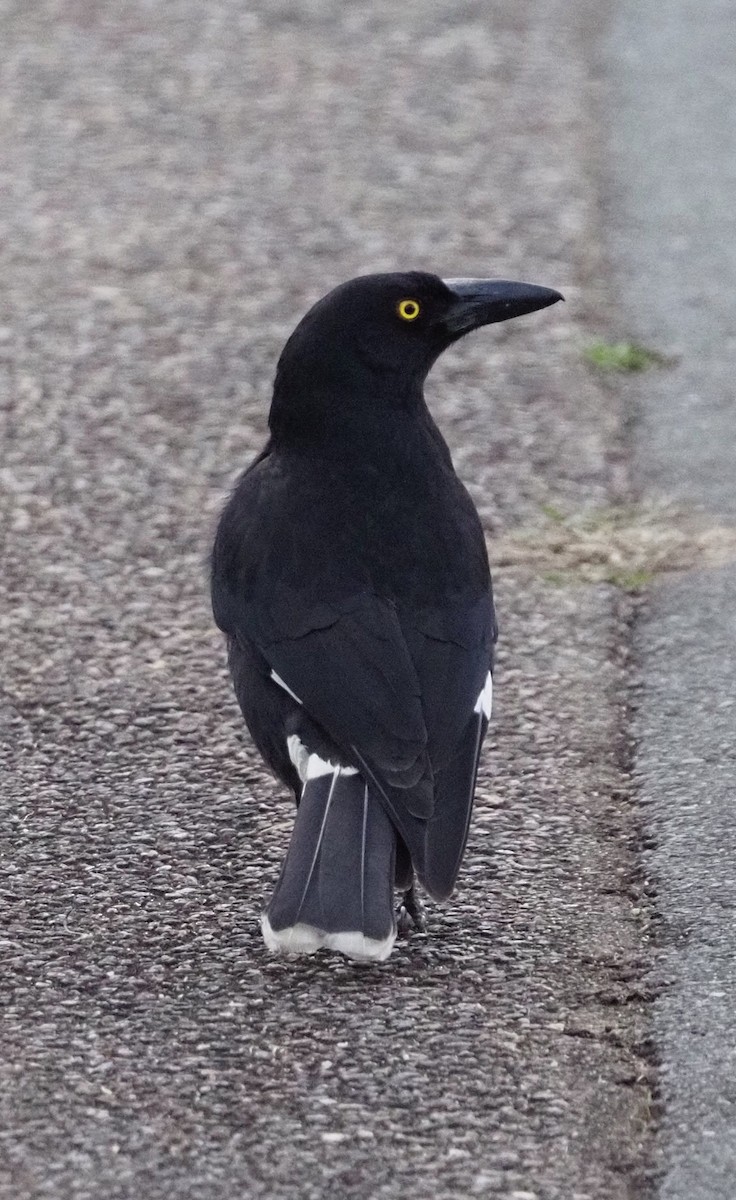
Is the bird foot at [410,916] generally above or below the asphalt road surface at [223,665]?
below

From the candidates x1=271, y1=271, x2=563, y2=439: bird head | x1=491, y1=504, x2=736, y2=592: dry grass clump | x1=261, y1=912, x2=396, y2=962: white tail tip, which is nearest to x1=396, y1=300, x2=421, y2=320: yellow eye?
x1=271, y1=271, x2=563, y2=439: bird head

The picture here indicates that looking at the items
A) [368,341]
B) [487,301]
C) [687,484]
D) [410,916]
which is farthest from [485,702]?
[687,484]

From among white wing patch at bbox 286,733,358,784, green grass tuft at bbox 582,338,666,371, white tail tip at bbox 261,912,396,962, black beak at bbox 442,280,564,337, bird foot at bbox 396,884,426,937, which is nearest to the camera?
white tail tip at bbox 261,912,396,962

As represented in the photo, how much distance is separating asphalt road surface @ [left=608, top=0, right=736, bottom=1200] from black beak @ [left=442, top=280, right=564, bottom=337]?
2.76ft

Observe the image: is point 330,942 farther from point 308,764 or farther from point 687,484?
point 687,484

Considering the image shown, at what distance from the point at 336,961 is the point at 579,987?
40 cm

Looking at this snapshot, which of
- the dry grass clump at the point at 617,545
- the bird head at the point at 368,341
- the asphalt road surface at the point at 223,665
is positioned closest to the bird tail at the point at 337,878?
the asphalt road surface at the point at 223,665

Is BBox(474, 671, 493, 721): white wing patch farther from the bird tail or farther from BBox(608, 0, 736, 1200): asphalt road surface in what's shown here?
BBox(608, 0, 736, 1200): asphalt road surface

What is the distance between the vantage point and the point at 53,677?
4.37 metres

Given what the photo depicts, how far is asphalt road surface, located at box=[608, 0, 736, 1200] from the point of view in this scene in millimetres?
3053

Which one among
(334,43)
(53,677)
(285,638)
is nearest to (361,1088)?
(285,638)

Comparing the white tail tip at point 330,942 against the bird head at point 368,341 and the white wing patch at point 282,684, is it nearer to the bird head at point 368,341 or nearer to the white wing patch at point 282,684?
the white wing patch at point 282,684

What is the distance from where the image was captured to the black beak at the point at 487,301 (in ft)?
13.0

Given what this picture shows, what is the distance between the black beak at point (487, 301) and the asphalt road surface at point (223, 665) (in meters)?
0.80
